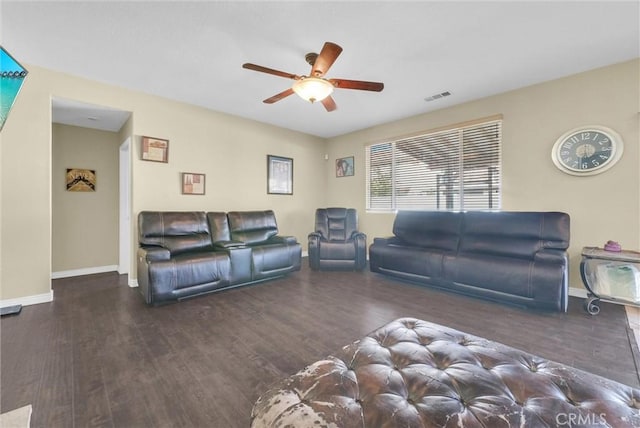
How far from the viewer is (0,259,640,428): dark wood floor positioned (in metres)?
1.52

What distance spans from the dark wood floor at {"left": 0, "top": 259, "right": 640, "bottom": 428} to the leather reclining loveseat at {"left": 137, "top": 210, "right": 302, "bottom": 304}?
21 centimetres

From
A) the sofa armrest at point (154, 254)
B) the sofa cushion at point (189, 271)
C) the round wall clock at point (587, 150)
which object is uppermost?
the round wall clock at point (587, 150)

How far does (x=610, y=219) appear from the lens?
9.98ft

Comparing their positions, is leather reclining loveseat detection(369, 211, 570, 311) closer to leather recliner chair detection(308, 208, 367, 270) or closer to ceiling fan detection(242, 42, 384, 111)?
leather recliner chair detection(308, 208, 367, 270)

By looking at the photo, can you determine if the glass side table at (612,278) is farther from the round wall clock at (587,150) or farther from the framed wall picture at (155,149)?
the framed wall picture at (155,149)

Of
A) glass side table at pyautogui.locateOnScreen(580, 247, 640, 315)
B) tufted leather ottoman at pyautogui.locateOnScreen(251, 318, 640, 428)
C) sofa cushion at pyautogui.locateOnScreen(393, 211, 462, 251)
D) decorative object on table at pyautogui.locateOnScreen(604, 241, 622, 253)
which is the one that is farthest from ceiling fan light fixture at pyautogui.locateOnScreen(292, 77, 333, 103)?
decorative object on table at pyautogui.locateOnScreen(604, 241, 622, 253)

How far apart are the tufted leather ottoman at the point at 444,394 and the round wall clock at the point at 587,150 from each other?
10.5 ft

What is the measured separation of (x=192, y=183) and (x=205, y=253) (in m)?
1.37

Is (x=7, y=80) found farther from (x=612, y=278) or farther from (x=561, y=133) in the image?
(x=612, y=278)

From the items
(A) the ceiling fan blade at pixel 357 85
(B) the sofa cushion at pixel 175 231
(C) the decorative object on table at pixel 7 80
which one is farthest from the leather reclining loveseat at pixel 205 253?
(A) the ceiling fan blade at pixel 357 85

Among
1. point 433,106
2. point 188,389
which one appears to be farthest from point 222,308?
point 433,106

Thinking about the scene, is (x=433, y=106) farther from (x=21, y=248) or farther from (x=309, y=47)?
(x=21, y=248)

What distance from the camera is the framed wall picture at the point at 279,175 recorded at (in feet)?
17.2

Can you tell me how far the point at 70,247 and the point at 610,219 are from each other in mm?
7783
